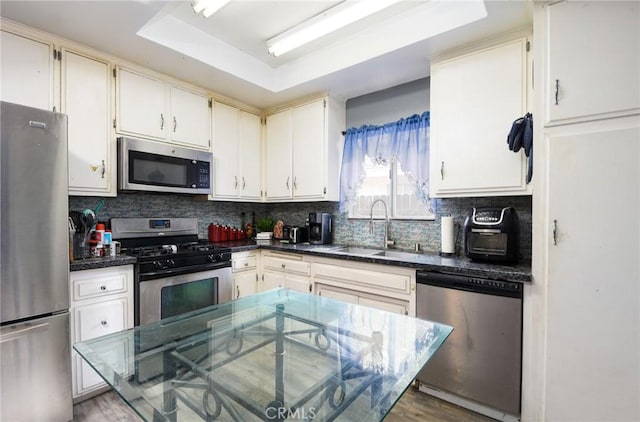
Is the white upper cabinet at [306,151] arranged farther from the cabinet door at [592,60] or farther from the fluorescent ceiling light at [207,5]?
the cabinet door at [592,60]

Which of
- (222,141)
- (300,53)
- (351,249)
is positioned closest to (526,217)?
(351,249)

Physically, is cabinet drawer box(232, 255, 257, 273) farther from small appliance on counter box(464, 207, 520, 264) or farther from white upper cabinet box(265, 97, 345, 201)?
small appliance on counter box(464, 207, 520, 264)

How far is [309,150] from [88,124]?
1871mm

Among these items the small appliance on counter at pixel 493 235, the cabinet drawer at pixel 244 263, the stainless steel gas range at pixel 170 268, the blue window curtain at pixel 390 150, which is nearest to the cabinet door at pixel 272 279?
the cabinet drawer at pixel 244 263

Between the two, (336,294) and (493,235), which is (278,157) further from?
(493,235)

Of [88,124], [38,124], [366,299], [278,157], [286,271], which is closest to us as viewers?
[38,124]

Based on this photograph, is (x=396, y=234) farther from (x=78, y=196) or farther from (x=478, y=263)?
(x=78, y=196)

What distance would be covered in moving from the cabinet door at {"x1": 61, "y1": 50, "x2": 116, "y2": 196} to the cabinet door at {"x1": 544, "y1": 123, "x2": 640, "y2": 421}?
120 inches

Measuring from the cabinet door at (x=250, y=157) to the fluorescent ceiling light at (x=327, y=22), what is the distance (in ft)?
Answer: 3.60

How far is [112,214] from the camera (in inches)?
99.5

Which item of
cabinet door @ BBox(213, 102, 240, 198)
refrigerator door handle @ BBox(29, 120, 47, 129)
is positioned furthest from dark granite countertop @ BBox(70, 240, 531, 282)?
cabinet door @ BBox(213, 102, 240, 198)

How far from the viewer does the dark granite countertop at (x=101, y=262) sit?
1.84m

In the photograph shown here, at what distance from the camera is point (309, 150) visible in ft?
10.2

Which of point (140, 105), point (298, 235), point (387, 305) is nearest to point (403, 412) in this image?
point (387, 305)
